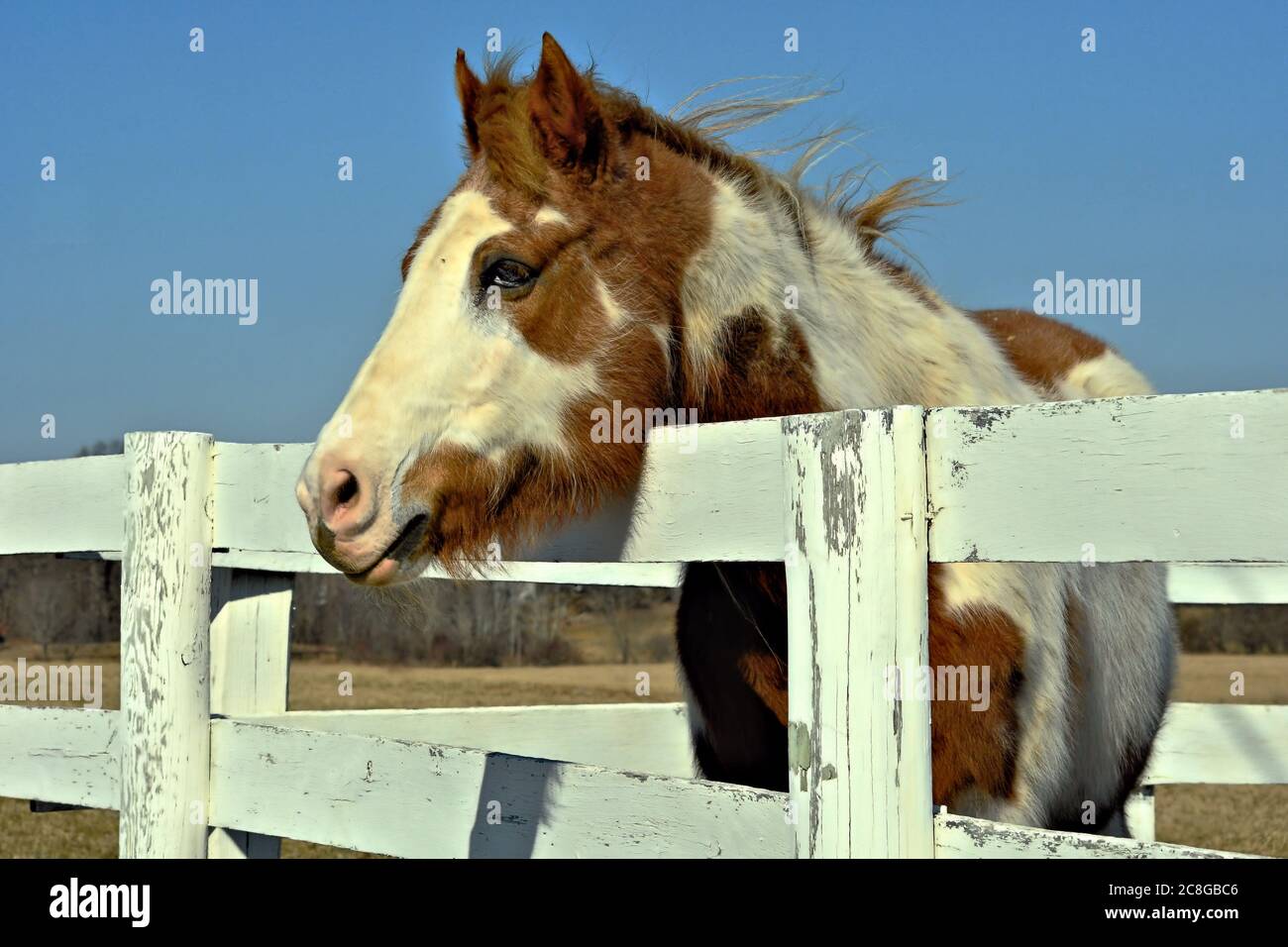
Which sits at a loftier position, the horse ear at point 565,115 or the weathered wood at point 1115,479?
the horse ear at point 565,115

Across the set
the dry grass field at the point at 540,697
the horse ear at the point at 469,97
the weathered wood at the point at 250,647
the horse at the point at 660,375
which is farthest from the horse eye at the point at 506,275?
the dry grass field at the point at 540,697

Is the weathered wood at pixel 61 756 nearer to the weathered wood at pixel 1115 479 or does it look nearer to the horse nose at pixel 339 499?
the horse nose at pixel 339 499

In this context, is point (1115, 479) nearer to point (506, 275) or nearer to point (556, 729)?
point (506, 275)

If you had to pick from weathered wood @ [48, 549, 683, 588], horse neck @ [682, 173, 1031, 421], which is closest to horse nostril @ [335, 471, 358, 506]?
weathered wood @ [48, 549, 683, 588]

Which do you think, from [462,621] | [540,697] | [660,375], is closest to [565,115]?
[660,375]

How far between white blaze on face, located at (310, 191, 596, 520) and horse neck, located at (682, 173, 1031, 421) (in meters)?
0.35

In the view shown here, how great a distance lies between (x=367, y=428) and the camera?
2643mm

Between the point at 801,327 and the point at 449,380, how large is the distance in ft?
2.87

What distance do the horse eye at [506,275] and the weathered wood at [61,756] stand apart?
1722mm

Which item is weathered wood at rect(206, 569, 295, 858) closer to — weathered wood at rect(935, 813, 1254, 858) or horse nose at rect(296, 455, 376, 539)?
horse nose at rect(296, 455, 376, 539)

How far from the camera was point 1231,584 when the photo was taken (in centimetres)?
527

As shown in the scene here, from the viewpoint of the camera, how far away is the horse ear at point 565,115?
301 cm

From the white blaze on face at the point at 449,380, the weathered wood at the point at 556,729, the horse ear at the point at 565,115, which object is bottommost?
the weathered wood at the point at 556,729
